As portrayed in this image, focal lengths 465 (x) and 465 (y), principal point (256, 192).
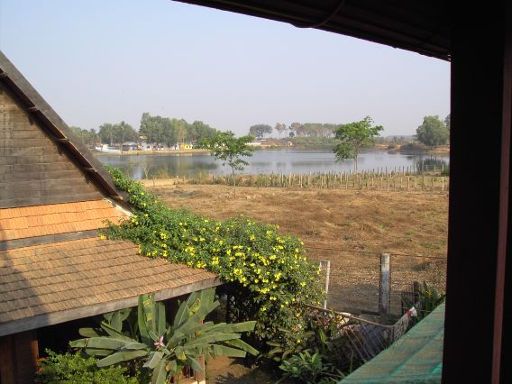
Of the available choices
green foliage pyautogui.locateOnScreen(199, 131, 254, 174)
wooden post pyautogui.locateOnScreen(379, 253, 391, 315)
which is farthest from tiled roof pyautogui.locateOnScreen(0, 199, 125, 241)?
green foliage pyautogui.locateOnScreen(199, 131, 254, 174)

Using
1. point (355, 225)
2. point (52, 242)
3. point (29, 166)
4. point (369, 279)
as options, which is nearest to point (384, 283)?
point (369, 279)

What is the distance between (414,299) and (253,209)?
16.3 metres

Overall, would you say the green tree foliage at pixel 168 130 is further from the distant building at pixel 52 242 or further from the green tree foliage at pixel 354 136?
the distant building at pixel 52 242

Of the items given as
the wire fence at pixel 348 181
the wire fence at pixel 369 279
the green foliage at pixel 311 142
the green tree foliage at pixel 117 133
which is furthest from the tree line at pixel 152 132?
the wire fence at pixel 369 279

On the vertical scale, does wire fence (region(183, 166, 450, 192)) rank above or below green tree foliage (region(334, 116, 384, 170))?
below

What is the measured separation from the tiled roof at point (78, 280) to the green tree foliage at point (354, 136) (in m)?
32.4

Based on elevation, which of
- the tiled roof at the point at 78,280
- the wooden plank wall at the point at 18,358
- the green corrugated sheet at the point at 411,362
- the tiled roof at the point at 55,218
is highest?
the tiled roof at the point at 55,218

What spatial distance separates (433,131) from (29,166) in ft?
290

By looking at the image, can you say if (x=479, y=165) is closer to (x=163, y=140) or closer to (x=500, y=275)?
(x=500, y=275)

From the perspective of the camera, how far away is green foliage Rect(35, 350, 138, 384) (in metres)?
5.53

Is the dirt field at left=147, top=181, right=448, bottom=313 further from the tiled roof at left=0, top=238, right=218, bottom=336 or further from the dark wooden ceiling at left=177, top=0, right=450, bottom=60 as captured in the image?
the dark wooden ceiling at left=177, top=0, right=450, bottom=60

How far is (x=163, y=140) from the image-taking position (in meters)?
104

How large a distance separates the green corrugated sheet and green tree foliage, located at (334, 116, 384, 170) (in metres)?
32.9

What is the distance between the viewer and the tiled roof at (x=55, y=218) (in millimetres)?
6145
